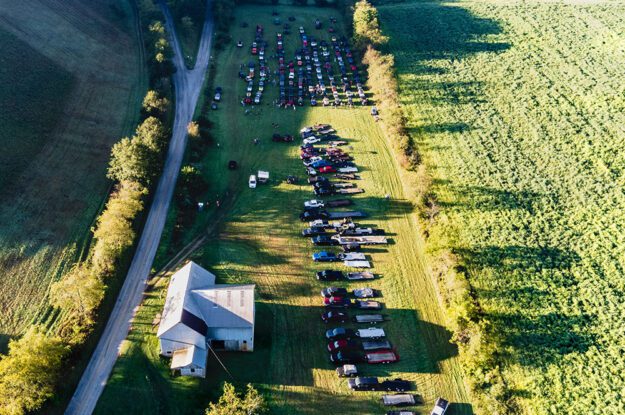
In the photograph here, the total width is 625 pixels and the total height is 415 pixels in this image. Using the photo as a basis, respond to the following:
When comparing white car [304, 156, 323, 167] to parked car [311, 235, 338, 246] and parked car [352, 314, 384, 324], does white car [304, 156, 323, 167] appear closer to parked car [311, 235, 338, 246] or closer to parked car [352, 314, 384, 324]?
parked car [311, 235, 338, 246]

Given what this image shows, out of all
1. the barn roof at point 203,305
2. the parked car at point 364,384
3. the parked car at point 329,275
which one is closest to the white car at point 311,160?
the parked car at point 329,275

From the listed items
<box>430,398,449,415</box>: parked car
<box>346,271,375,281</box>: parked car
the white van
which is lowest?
<box>430,398,449,415</box>: parked car

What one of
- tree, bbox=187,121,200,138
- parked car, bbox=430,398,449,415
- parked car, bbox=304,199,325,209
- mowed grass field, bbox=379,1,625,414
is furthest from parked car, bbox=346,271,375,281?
tree, bbox=187,121,200,138

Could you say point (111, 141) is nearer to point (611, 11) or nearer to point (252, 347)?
point (252, 347)

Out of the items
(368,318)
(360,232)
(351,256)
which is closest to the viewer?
(368,318)

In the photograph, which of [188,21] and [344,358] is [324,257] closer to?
[344,358]

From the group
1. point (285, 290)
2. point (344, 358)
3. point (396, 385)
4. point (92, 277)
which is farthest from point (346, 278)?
point (92, 277)
